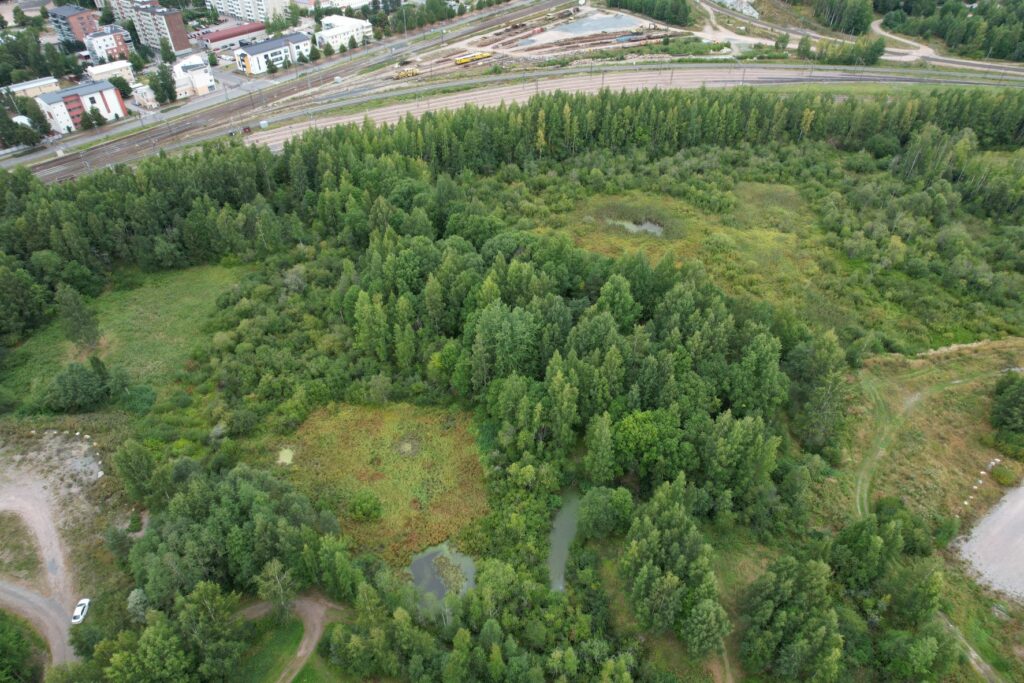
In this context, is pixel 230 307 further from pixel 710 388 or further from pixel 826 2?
pixel 826 2

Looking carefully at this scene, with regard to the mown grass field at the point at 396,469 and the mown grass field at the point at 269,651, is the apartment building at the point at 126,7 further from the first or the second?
the mown grass field at the point at 269,651

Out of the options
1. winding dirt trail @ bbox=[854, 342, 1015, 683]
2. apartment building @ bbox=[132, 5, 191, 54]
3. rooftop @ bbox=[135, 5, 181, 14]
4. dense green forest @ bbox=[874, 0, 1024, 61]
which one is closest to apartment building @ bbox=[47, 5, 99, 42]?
apartment building @ bbox=[132, 5, 191, 54]

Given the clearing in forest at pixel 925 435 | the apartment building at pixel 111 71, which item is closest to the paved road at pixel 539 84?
the apartment building at pixel 111 71

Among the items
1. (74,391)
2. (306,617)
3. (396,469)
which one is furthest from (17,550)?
(396,469)

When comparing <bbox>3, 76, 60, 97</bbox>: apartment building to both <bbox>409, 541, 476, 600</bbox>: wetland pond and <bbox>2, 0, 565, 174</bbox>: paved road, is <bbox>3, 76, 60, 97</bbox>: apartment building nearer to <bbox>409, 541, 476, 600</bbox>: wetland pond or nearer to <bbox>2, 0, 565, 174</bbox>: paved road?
<bbox>2, 0, 565, 174</bbox>: paved road

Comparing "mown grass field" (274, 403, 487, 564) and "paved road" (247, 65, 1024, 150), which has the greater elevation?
"paved road" (247, 65, 1024, 150)

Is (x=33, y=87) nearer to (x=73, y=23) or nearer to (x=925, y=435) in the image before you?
(x=73, y=23)

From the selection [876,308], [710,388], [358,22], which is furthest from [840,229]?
[358,22]
